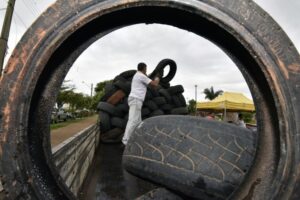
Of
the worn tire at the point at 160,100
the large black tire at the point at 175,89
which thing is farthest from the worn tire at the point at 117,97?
the large black tire at the point at 175,89

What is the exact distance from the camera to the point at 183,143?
172 cm

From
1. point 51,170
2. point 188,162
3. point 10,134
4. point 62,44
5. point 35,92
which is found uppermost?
point 62,44

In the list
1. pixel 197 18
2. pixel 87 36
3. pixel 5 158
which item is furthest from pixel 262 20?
pixel 5 158

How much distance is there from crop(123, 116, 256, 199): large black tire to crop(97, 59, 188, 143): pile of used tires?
3232 mm

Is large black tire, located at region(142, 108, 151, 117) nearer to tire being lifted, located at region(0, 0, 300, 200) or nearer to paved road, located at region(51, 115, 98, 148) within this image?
paved road, located at region(51, 115, 98, 148)

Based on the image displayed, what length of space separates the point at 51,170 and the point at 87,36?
1.58ft

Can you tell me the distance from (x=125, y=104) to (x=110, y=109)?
36 centimetres

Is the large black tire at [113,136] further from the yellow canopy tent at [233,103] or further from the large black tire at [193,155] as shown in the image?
the yellow canopy tent at [233,103]

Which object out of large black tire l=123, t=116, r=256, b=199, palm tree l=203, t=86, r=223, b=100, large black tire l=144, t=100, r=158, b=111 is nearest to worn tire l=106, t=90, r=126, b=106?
large black tire l=144, t=100, r=158, b=111

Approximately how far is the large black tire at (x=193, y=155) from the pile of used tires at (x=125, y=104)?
3232mm

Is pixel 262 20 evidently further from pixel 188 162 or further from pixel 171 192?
pixel 171 192

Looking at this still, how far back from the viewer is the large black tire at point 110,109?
510 centimetres

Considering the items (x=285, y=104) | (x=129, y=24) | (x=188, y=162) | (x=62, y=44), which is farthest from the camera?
(x=188, y=162)

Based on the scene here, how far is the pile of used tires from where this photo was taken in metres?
5.23
